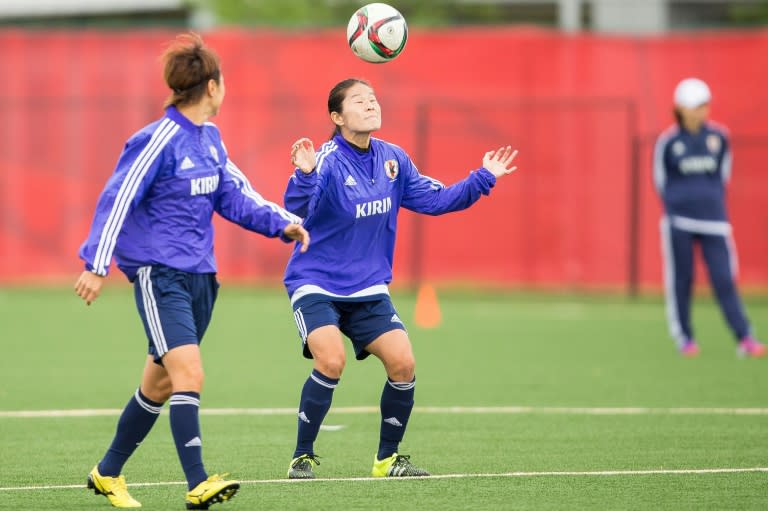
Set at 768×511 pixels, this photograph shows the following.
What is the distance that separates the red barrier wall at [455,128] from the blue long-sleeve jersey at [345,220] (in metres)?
15.6

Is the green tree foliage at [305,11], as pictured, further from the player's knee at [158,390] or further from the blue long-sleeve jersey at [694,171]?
the player's knee at [158,390]

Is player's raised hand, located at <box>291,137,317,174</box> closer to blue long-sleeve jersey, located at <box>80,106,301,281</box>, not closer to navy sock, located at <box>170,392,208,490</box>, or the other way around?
blue long-sleeve jersey, located at <box>80,106,301,281</box>

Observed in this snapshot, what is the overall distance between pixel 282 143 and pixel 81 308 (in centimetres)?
553

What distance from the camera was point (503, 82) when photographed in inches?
952

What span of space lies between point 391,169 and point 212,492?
243cm

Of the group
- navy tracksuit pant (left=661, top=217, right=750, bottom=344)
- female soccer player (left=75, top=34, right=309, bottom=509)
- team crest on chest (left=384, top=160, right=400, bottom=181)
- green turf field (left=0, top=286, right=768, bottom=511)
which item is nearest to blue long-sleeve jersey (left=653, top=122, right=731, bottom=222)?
navy tracksuit pant (left=661, top=217, right=750, bottom=344)

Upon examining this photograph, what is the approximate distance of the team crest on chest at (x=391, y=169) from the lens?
8070mm

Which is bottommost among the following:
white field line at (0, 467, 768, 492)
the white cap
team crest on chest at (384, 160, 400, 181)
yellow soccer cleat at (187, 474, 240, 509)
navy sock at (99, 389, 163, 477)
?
white field line at (0, 467, 768, 492)

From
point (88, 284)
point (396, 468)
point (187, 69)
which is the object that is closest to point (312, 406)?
point (396, 468)

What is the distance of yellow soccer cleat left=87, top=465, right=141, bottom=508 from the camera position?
6852 mm

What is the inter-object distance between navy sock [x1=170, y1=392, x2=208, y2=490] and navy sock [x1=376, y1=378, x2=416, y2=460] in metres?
1.43

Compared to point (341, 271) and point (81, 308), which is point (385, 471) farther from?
point (81, 308)

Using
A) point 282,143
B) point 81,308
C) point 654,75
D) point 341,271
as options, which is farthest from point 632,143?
point 341,271

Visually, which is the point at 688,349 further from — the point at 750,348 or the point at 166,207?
the point at 166,207
